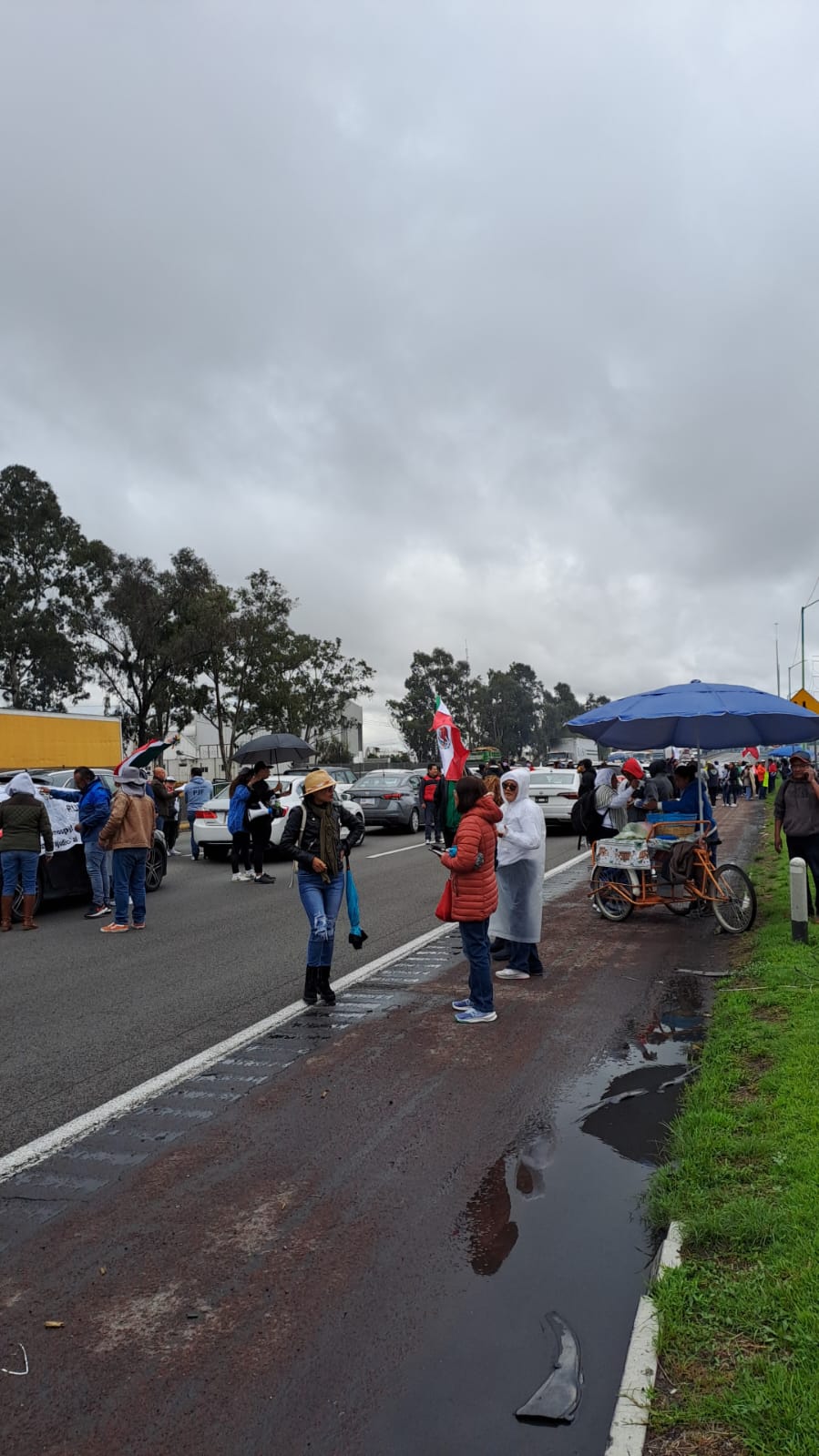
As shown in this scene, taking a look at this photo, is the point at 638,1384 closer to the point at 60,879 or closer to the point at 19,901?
the point at 19,901

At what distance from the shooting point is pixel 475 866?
22.8 feet

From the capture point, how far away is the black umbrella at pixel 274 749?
19.7 m

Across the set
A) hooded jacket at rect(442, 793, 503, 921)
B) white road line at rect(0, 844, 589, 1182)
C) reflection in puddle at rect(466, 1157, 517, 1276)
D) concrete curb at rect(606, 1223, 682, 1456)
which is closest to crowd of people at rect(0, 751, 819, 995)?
hooded jacket at rect(442, 793, 503, 921)

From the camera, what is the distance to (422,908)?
12609 mm

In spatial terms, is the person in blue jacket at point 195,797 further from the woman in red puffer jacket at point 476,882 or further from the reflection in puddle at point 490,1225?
the reflection in puddle at point 490,1225

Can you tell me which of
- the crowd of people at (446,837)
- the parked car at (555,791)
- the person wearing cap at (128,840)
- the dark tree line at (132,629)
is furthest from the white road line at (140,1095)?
the dark tree line at (132,629)

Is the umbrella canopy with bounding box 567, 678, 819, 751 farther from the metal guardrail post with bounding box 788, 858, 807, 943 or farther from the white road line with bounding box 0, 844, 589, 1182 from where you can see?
the white road line with bounding box 0, 844, 589, 1182

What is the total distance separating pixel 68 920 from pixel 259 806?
3901 millimetres

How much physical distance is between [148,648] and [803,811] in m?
35.5

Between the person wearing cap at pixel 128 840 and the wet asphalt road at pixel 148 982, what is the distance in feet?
1.07

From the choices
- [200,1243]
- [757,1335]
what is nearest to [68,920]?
[200,1243]

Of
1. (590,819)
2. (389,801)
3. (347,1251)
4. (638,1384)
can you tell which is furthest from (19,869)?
(389,801)

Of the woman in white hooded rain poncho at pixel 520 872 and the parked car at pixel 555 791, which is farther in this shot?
the parked car at pixel 555 791

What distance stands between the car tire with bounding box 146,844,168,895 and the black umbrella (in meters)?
4.62
